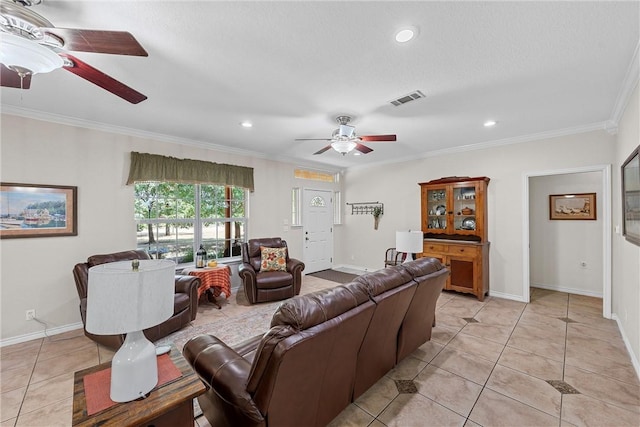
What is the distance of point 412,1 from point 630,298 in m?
3.46

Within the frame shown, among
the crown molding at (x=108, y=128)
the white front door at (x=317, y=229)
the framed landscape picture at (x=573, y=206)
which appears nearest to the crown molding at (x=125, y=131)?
the crown molding at (x=108, y=128)

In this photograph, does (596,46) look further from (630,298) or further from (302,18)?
(630,298)

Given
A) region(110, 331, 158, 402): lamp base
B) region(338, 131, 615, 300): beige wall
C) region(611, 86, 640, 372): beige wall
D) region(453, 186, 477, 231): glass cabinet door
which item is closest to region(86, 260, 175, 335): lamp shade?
region(110, 331, 158, 402): lamp base

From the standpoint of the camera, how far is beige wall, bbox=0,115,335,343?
3.03 meters

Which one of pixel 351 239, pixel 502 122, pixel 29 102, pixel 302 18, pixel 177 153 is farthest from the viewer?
pixel 351 239

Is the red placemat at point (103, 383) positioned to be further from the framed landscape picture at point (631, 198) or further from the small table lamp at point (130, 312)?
the framed landscape picture at point (631, 198)

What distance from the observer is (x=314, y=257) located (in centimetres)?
633

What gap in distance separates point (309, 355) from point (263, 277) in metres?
2.98

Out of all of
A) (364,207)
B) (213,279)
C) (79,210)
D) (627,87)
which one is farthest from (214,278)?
(627,87)

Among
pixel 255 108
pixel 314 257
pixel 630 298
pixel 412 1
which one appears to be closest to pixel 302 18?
pixel 412 1

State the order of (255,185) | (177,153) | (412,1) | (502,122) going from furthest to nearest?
1. (255,185)
2. (177,153)
3. (502,122)
4. (412,1)

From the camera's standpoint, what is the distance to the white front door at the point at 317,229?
20.2 feet

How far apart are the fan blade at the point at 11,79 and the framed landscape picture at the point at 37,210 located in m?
1.57

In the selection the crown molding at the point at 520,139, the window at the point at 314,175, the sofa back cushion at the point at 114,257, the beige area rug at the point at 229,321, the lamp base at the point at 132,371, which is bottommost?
the beige area rug at the point at 229,321
